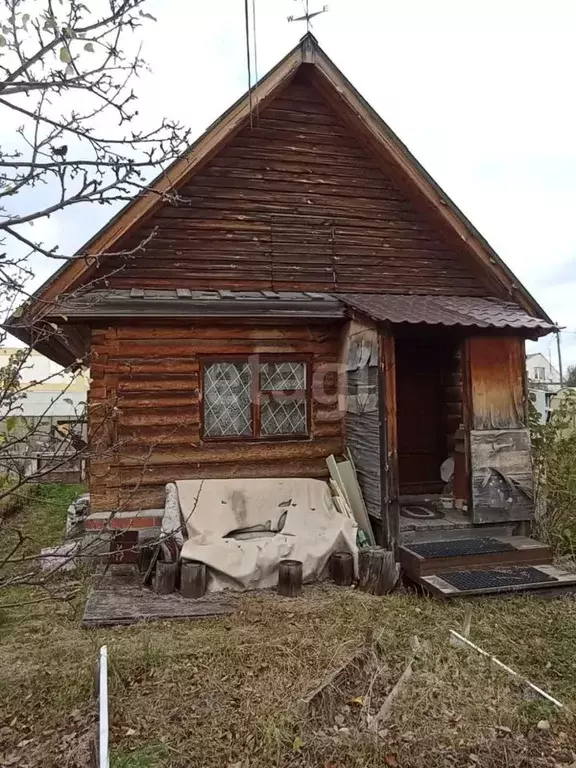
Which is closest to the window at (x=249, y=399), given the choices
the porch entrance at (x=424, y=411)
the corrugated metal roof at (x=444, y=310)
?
the corrugated metal roof at (x=444, y=310)

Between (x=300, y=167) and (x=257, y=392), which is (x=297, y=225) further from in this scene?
(x=257, y=392)

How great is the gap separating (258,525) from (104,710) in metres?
3.68

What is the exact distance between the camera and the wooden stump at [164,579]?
6035 millimetres

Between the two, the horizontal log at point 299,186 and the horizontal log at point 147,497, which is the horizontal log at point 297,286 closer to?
the horizontal log at point 299,186

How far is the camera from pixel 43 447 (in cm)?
283

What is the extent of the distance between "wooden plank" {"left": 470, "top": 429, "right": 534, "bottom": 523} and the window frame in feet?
7.49

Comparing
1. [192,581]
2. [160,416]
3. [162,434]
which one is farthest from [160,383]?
[192,581]

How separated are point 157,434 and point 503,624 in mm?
4642

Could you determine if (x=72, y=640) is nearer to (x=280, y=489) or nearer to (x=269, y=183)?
(x=280, y=489)

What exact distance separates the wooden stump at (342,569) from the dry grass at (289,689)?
0.75 metres

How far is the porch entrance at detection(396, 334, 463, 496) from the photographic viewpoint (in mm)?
9359

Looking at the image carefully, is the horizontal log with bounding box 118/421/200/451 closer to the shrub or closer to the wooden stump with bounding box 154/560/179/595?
→ the wooden stump with bounding box 154/560/179/595

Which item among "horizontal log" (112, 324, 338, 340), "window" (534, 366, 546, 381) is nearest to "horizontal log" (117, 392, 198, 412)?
"horizontal log" (112, 324, 338, 340)

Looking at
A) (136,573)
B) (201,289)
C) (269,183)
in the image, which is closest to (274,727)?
(136,573)
